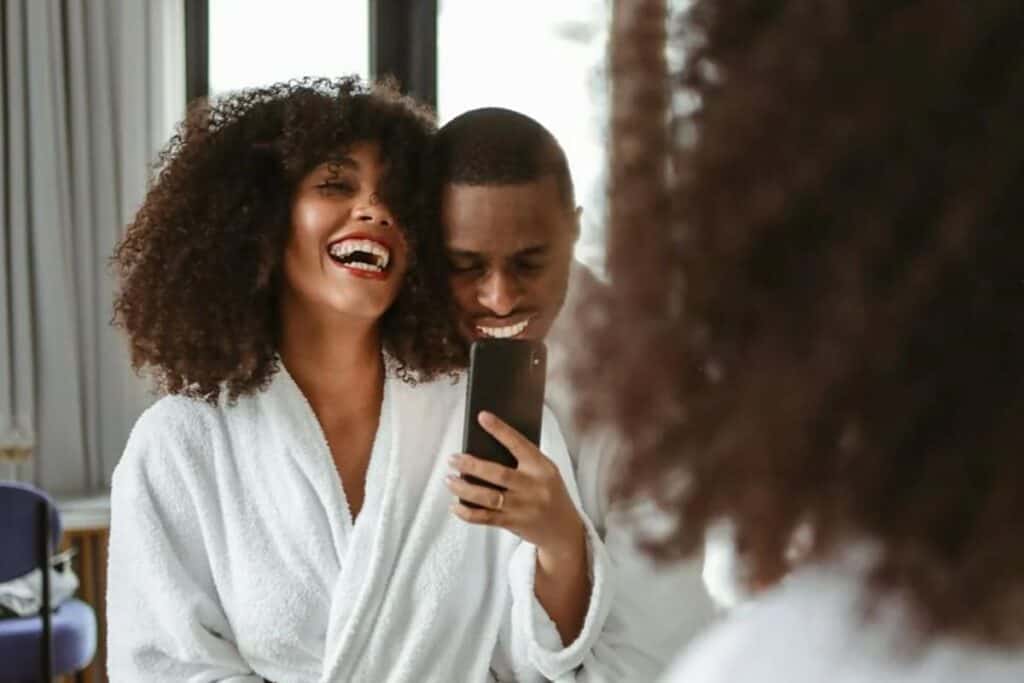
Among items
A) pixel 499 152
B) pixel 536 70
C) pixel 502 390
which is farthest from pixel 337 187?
pixel 536 70

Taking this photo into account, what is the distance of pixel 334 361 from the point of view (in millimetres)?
1245

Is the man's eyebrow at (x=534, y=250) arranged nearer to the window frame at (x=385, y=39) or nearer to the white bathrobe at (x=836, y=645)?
the white bathrobe at (x=836, y=645)

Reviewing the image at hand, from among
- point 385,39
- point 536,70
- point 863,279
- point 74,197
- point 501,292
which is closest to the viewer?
point 863,279

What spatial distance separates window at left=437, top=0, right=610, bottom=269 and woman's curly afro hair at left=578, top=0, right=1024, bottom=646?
61 mm

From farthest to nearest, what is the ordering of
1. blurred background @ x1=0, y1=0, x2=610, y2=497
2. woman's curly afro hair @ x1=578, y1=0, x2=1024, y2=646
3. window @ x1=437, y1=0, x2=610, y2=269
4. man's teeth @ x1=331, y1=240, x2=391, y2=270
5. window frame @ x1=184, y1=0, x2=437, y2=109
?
window frame @ x1=184, y1=0, x2=437, y2=109 < blurred background @ x1=0, y1=0, x2=610, y2=497 < man's teeth @ x1=331, y1=240, x2=391, y2=270 < window @ x1=437, y1=0, x2=610, y2=269 < woman's curly afro hair @ x1=578, y1=0, x2=1024, y2=646

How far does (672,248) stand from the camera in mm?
446

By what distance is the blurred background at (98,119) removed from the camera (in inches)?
122

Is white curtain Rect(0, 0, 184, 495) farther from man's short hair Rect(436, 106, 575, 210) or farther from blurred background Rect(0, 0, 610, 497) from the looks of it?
man's short hair Rect(436, 106, 575, 210)

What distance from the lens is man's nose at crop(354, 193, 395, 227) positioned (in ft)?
3.78

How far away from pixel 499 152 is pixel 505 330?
0.54ft

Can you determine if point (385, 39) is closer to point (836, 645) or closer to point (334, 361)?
point (334, 361)

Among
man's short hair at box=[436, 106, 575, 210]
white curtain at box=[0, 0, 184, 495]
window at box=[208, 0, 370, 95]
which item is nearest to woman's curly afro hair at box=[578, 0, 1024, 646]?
man's short hair at box=[436, 106, 575, 210]

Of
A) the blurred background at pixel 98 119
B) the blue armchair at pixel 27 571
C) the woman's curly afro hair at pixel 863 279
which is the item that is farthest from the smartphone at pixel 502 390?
the blurred background at pixel 98 119

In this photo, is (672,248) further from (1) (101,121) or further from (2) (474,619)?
(1) (101,121)
